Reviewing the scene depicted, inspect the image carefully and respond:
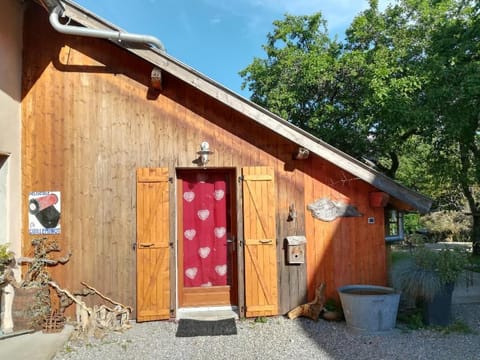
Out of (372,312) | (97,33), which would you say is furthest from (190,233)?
(97,33)

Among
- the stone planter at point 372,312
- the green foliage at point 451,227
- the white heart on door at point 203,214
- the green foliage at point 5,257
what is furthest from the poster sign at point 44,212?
the green foliage at point 451,227

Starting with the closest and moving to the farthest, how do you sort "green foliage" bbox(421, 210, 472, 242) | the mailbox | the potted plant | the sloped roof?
the potted plant → the sloped roof → the mailbox → "green foliage" bbox(421, 210, 472, 242)

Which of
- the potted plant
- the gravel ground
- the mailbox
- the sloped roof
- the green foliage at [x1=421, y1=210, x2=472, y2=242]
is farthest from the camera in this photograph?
the green foliage at [x1=421, y1=210, x2=472, y2=242]

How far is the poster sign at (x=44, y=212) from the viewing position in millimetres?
4750

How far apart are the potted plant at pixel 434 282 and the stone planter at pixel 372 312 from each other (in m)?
0.34

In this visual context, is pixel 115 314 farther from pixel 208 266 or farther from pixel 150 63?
pixel 150 63

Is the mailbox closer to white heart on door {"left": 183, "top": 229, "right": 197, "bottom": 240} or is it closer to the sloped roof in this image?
the sloped roof

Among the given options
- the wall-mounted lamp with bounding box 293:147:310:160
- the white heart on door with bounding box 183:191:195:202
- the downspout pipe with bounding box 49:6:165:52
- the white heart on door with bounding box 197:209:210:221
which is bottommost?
the white heart on door with bounding box 197:209:210:221

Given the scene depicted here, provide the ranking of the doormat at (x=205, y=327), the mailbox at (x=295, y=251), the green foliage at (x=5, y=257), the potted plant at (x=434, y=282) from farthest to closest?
the mailbox at (x=295, y=251), the potted plant at (x=434, y=282), the doormat at (x=205, y=327), the green foliage at (x=5, y=257)

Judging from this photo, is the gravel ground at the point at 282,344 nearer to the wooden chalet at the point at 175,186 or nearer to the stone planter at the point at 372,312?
the stone planter at the point at 372,312

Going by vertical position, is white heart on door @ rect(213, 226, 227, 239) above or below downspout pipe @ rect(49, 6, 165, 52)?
below

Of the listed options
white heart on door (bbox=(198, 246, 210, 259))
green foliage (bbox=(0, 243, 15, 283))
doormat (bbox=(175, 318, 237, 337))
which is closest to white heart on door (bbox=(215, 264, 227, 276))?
white heart on door (bbox=(198, 246, 210, 259))

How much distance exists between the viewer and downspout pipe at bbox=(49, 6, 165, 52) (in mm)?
4434

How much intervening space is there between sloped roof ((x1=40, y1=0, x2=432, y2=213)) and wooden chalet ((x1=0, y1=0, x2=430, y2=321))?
1 cm
